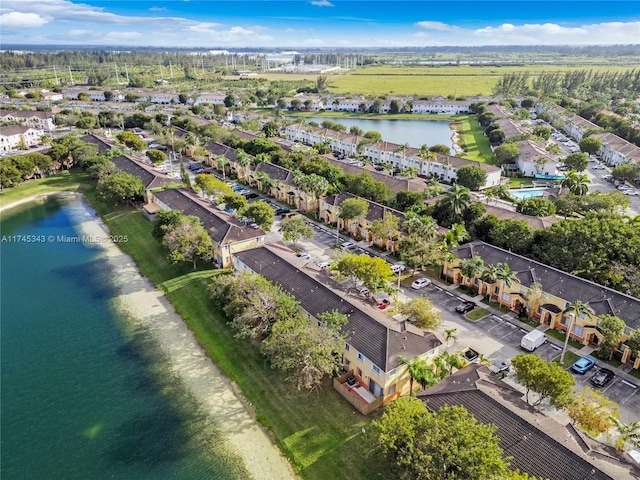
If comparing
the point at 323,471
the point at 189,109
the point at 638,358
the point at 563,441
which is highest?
the point at 189,109

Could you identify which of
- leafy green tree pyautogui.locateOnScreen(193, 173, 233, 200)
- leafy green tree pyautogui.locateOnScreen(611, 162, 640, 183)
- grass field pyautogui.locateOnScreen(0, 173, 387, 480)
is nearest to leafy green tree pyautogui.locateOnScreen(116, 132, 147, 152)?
leafy green tree pyautogui.locateOnScreen(193, 173, 233, 200)

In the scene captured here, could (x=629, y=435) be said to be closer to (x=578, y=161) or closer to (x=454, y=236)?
(x=454, y=236)

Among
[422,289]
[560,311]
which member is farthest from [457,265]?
[560,311]

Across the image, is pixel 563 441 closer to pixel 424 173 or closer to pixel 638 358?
pixel 638 358

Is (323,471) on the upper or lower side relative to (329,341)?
lower

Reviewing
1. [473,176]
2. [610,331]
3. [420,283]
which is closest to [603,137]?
[473,176]

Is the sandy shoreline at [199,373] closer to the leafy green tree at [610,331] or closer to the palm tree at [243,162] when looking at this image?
the leafy green tree at [610,331]

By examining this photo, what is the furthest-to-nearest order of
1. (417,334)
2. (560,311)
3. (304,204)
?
(304,204) < (560,311) < (417,334)
